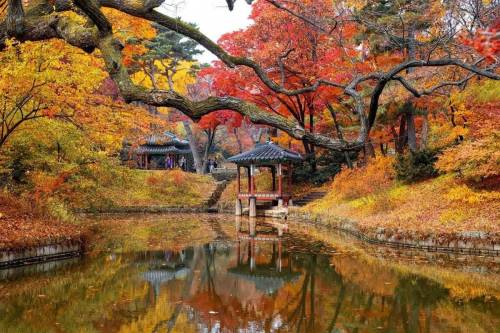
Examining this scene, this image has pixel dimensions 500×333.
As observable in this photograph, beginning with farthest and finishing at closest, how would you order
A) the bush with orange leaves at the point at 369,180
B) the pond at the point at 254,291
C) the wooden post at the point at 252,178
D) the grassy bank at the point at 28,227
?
the wooden post at the point at 252,178 < the bush with orange leaves at the point at 369,180 < the grassy bank at the point at 28,227 < the pond at the point at 254,291

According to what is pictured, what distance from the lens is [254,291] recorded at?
8391 millimetres

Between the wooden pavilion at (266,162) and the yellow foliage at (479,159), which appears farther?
the wooden pavilion at (266,162)

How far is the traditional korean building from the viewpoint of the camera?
39.6 metres

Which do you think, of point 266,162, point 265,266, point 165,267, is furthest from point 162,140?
point 265,266

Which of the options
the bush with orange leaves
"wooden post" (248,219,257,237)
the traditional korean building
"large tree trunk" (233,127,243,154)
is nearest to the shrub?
the bush with orange leaves

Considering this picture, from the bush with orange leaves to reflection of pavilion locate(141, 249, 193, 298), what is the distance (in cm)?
917

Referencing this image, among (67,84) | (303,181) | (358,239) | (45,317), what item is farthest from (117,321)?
(303,181)

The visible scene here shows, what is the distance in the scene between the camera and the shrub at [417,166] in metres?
17.3

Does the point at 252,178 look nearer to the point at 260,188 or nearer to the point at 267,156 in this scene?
the point at 267,156

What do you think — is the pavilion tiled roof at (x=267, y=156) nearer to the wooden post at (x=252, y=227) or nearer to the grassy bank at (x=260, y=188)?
the grassy bank at (x=260, y=188)

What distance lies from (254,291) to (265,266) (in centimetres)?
239

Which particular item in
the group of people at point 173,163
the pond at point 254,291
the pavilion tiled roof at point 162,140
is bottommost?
the pond at point 254,291

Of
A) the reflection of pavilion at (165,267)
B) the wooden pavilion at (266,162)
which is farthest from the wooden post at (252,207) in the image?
the reflection of pavilion at (165,267)

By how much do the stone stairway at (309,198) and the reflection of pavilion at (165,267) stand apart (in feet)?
43.7
